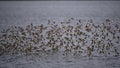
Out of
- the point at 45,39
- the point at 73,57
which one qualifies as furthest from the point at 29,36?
the point at 73,57

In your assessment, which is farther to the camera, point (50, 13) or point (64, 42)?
point (50, 13)

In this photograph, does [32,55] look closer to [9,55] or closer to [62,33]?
[9,55]

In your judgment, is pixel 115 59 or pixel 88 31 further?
pixel 88 31

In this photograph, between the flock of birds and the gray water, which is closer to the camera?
the flock of birds

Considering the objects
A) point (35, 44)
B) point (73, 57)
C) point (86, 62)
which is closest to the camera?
point (86, 62)

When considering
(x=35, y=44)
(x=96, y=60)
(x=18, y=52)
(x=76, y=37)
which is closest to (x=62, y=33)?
(x=76, y=37)

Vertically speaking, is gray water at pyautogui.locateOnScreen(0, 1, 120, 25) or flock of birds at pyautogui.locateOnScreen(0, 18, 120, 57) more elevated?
gray water at pyautogui.locateOnScreen(0, 1, 120, 25)

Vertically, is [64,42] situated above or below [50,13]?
below

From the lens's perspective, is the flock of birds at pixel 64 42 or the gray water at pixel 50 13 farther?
the gray water at pixel 50 13

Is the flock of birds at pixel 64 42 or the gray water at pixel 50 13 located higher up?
the gray water at pixel 50 13

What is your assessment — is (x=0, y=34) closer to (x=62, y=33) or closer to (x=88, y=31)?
(x=62, y=33)

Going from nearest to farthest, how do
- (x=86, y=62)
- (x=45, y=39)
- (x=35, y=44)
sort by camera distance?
(x=86, y=62) < (x=35, y=44) < (x=45, y=39)
